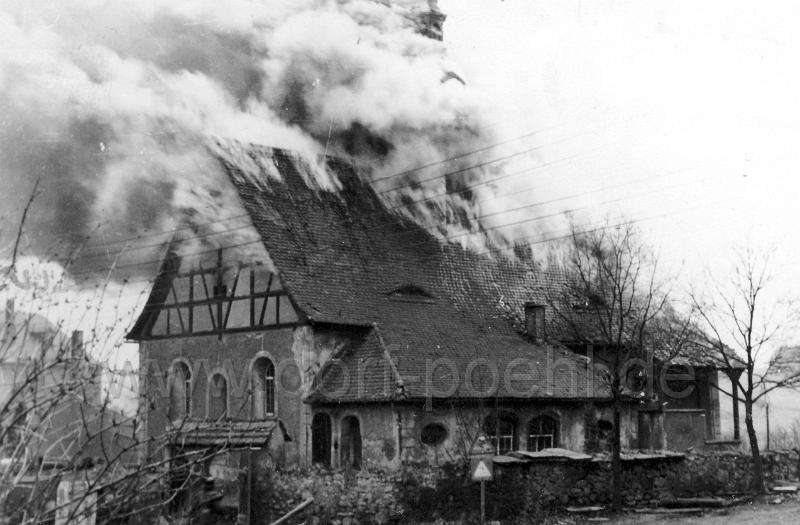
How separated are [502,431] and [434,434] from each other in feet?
7.42

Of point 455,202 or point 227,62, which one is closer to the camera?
point 227,62

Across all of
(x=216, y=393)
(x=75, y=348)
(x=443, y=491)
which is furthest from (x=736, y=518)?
(x=75, y=348)

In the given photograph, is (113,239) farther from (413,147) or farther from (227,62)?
(413,147)

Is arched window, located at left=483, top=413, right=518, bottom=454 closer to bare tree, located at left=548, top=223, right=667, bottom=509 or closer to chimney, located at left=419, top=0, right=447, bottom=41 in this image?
bare tree, located at left=548, top=223, right=667, bottom=509

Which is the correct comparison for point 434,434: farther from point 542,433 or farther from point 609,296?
point 609,296

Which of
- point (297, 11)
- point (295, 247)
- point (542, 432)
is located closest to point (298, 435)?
point (295, 247)

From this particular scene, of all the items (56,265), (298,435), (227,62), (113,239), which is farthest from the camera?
(298,435)

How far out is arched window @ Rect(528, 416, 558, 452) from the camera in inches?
912

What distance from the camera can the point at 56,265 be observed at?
6.70 meters

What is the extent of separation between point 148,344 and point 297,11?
36.2 ft

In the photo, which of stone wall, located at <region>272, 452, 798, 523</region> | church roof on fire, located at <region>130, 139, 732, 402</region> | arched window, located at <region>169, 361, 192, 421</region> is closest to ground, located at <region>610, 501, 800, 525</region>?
stone wall, located at <region>272, 452, 798, 523</region>

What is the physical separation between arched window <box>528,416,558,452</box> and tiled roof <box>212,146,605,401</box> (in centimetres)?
90

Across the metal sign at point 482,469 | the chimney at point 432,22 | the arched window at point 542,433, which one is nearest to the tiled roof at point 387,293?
the arched window at point 542,433

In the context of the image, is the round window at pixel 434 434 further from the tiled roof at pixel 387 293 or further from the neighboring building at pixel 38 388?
the neighboring building at pixel 38 388
